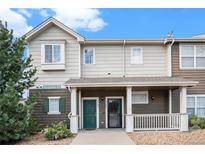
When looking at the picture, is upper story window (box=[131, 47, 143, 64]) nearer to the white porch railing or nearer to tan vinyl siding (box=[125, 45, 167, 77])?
tan vinyl siding (box=[125, 45, 167, 77])

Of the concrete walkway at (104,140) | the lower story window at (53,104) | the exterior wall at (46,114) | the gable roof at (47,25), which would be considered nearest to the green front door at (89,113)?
the exterior wall at (46,114)

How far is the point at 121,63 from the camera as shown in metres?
20.1

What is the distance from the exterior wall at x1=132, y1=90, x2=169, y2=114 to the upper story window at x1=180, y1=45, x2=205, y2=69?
2.40 meters

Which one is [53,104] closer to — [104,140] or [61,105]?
[61,105]

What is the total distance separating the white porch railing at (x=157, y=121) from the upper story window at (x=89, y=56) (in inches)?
192

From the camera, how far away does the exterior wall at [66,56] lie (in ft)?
64.3

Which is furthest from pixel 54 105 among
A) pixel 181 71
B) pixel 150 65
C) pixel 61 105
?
pixel 181 71

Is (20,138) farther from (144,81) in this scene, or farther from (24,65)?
(144,81)

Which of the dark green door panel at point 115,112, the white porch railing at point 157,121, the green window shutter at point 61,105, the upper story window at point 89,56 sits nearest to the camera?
the white porch railing at point 157,121

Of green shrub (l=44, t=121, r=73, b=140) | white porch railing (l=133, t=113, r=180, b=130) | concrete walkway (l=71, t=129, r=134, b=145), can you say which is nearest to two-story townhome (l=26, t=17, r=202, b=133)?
white porch railing (l=133, t=113, r=180, b=130)

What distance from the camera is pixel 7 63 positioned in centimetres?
1565

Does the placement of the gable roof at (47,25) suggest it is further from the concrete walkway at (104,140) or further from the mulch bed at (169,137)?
the mulch bed at (169,137)
